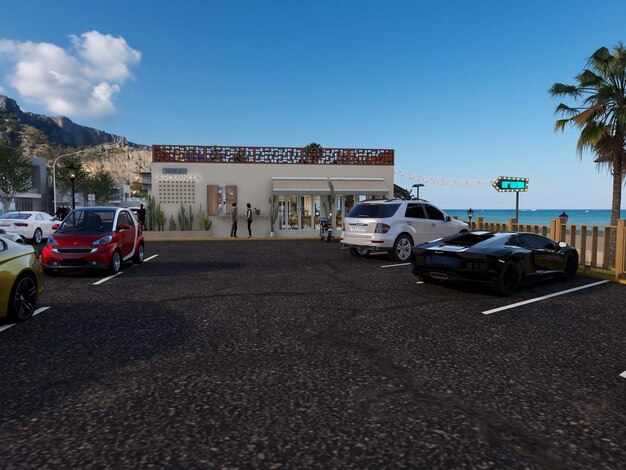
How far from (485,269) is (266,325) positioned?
410 centimetres

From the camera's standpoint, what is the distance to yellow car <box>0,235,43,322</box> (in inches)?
213

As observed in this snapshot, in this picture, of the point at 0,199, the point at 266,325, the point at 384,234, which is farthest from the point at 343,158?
the point at 0,199

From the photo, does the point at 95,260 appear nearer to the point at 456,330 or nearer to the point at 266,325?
the point at 266,325

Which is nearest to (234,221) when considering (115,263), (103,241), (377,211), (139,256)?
(139,256)

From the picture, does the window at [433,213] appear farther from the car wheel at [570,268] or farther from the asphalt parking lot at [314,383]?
the asphalt parking lot at [314,383]

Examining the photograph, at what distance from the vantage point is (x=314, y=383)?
3.69 meters

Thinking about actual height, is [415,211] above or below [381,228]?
above

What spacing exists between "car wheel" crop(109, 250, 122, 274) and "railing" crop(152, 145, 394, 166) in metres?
14.8

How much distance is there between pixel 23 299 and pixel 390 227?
9195mm

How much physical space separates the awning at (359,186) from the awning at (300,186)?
64cm

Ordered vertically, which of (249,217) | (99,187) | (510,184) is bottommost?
(249,217)

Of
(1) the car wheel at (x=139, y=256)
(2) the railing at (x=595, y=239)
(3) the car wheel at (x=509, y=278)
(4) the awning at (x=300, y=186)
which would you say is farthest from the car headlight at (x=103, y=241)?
(4) the awning at (x=300, y=186)

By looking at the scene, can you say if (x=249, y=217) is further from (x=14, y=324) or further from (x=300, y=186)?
(x=14, y=324)

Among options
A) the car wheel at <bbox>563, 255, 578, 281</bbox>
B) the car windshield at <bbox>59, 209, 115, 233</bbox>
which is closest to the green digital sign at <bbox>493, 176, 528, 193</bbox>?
the car wheel at <bbox>563, 255, 578, 281</bbox>
